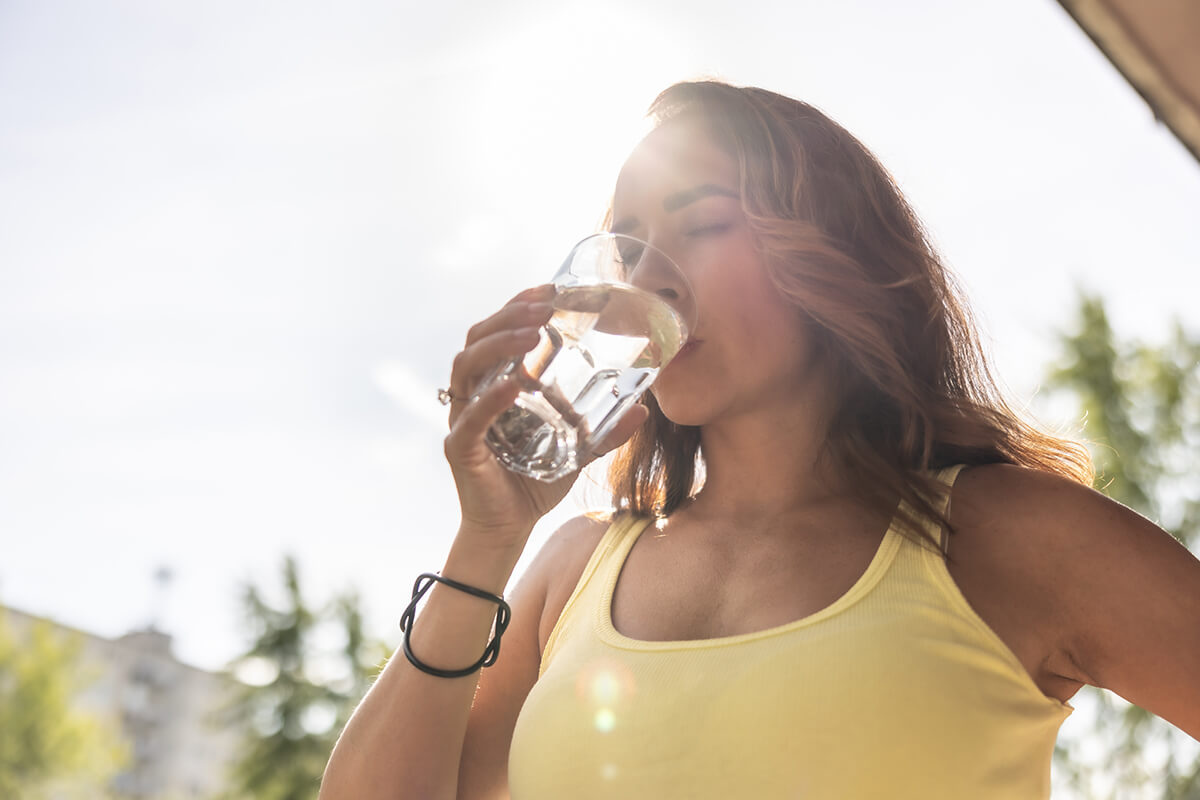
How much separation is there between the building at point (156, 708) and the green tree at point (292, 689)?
95.9ft

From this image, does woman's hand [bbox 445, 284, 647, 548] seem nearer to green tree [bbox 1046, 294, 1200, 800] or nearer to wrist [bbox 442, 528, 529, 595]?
wrist [bbox 442, 528, 529, 595]

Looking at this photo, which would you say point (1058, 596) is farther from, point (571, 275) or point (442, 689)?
point (442, 689)

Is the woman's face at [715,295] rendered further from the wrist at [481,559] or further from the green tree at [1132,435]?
the green tree at [1132,435]

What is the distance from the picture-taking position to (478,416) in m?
1.47

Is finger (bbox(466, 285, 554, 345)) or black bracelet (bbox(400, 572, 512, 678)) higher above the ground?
finger (bbox(466, 285, 554, 345))

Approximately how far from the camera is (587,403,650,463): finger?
1.63m

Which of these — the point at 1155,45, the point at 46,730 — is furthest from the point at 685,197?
the point at 46,730

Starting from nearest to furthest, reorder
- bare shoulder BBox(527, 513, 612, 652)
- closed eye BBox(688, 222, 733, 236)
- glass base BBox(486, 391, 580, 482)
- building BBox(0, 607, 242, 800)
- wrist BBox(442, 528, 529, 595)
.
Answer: glass base BBox(486, 391, 580, 482)
wrist BBox(442, 528, 529, 595)
closed eye BBox(688, 222, 733, 236)
bare shoulder BBox(527, 513, 612, 652)
building BBox(0, 607, 242, 800)

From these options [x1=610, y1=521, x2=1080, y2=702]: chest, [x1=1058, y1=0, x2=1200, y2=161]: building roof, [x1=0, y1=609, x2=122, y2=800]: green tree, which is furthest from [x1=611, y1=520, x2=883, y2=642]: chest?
[x1=0, y1=609, x2=122, y2=800]: green tree

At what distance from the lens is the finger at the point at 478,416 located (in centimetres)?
145

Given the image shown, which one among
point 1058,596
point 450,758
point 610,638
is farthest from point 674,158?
point 450,758

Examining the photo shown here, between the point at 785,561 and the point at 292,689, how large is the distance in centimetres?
1731

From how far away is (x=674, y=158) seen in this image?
6.41 feet

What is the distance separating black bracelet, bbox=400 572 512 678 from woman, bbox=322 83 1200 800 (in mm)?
10
